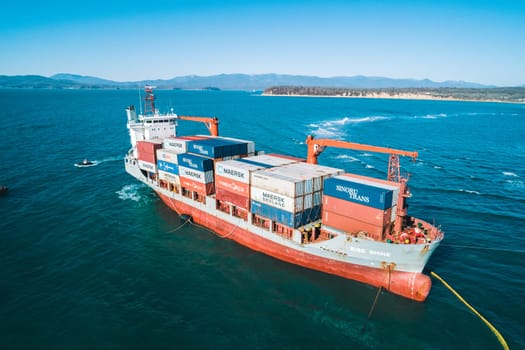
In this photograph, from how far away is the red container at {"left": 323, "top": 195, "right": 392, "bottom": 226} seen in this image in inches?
972

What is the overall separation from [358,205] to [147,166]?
30.4 meters

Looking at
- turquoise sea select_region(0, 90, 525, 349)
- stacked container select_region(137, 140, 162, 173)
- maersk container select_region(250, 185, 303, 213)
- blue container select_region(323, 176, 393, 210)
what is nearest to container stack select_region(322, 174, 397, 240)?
blue container select_region(323, 176, 393, 210)

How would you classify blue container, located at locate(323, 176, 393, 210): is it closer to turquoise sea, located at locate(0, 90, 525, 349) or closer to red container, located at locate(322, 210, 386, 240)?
red container, located at locate(322, 210, 386, 240)

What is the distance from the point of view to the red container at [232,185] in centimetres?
3100

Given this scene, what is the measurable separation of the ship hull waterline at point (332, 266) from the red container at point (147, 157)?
1084cm

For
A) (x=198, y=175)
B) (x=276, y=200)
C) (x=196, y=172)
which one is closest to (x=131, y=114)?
(x=196, y=172)

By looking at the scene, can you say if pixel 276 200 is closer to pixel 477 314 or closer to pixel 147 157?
pixel 477 314

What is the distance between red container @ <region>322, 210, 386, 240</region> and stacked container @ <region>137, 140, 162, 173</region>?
25495 millimetres

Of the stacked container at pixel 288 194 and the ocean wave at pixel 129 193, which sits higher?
the stacked container at pixel 288 194

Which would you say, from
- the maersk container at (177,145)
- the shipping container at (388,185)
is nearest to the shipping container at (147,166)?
the maersk container at (177,145)

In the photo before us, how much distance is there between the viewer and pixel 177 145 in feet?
131

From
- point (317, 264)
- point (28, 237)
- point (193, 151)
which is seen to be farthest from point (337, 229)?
point (28, 237)

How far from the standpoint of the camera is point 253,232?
31312 mm

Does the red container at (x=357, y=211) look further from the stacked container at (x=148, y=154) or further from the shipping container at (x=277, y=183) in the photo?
the stacked container at (x=148, y=154)
